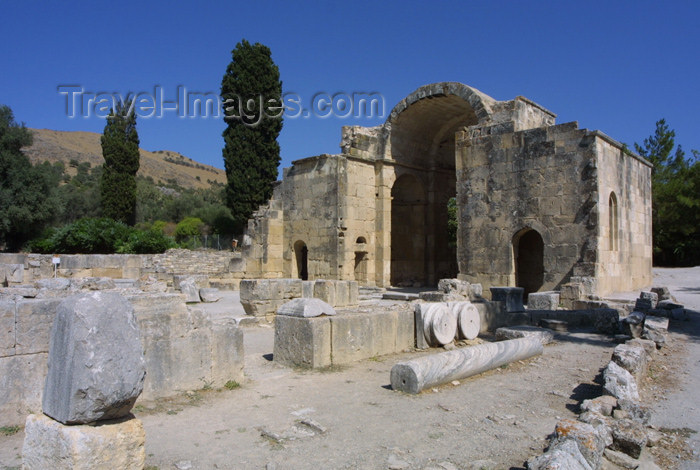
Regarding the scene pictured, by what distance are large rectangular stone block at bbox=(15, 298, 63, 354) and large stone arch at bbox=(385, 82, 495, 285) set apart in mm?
15058

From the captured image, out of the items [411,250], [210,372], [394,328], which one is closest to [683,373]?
[394,328]

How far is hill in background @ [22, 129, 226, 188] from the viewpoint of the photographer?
65.0 m

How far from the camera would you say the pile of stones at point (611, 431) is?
364cm

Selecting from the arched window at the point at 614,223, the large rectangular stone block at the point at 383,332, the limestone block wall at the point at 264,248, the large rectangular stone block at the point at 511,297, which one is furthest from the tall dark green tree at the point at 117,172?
the large rectangular stone block at the point at 383,332

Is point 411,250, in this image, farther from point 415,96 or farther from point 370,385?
point 370,385

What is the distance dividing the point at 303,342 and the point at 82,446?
4201mm

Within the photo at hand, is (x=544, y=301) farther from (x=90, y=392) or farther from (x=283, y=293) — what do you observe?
(x=90, y=392)

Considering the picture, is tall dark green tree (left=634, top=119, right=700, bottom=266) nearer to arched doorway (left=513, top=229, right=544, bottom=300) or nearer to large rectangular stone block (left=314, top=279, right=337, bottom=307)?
arched doorway (left=513, top=229, right=544, bottom=300)

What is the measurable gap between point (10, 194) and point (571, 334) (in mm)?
31026

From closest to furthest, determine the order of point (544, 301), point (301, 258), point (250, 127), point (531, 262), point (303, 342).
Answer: point (303, 342) → point (544, 301) → point (531, 262) → point (301, 258) → point (250, 127)

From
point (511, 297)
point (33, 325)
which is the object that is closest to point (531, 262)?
point (511, 297)

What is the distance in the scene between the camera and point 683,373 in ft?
23.0

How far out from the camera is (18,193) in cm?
3038

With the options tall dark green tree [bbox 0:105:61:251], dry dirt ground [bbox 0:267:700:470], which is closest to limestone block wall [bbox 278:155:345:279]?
dry dirt ground [bbox 0:267:700:470]
